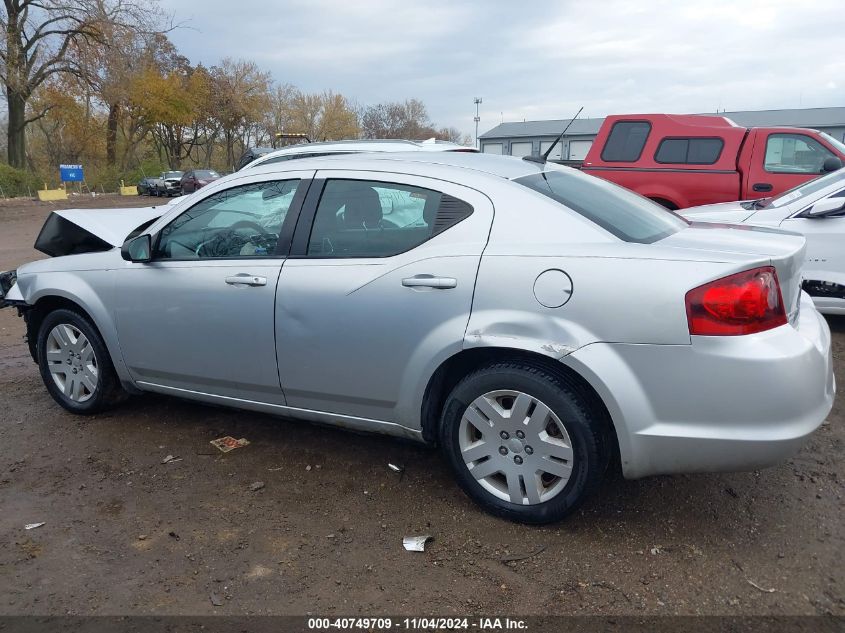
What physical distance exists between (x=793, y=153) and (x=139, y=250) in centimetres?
809

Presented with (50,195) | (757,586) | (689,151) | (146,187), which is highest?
(146,187)

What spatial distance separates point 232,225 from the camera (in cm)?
373

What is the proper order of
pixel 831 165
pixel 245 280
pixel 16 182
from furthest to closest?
pixel 16 182
pixel 831 165
pixel 245 280

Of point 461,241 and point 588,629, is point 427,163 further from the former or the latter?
point 588,629

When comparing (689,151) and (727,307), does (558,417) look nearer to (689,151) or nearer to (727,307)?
(727,307)

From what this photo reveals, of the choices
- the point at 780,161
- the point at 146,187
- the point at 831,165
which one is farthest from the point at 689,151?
the point at 146,187

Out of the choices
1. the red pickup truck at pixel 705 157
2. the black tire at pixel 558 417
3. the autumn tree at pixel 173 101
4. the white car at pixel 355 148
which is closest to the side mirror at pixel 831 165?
the red pickup truck at pixel 705 157

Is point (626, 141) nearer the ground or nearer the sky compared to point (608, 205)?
nearer the sky

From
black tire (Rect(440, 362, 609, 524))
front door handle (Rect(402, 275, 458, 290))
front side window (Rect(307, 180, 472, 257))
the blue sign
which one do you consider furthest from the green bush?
black tire (Rect(440, 362, 609, 524))

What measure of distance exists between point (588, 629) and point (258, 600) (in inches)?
48.3

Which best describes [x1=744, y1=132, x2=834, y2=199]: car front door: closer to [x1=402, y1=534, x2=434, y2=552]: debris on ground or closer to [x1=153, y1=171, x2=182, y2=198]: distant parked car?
[x1=402, y1=534, x2=434, y2=552]: debris on ground

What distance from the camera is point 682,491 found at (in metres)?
3.23

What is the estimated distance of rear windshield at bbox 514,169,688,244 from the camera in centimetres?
295

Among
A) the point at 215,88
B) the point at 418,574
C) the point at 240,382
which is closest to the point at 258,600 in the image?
the point at 418,574
